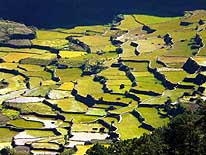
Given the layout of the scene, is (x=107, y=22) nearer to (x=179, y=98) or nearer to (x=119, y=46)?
(x=119, y=46)

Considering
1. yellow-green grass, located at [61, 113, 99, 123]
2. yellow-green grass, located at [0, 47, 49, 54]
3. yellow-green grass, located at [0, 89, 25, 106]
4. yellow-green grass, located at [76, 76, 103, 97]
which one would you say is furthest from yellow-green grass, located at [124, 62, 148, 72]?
yellow-green grass, located at [0, 47, 49, 54]

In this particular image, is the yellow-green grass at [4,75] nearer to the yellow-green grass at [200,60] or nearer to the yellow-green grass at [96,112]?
Result: the yellow-green grass at [96,112]

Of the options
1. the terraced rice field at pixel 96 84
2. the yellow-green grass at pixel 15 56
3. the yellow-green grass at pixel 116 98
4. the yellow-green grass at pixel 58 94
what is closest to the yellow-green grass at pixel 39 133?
the terraced rice field at pixel 96 84

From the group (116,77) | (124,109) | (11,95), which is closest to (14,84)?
(11,95)

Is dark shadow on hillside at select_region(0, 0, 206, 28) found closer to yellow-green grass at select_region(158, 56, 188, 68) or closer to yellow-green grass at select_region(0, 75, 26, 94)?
yellow-green grass at select_region(0, 75, 26, 94)

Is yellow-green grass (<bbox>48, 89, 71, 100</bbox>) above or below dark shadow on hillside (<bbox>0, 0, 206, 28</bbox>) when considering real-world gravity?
below

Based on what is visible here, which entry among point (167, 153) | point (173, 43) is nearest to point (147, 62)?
point (173, 43)
